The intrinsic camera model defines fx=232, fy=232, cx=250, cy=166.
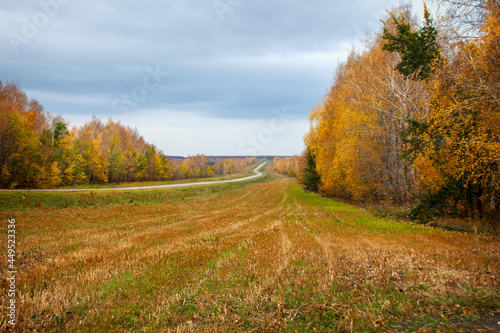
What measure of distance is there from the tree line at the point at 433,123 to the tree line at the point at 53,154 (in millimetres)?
36638

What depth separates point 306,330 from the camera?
3.69 meters

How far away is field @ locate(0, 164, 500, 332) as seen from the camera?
3.86m

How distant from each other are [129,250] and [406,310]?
831cm

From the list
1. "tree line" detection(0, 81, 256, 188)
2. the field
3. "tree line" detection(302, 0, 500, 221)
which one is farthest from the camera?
"tree line" detection(0, 81, 256, 188)

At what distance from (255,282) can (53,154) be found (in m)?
38.4

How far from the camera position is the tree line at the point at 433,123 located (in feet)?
31.8

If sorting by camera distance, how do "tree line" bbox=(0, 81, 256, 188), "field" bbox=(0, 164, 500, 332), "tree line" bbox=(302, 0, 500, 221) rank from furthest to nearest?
"tree line" bbox=(0, 81, 256, 188), "tree line" bbox=(302, 0, 500, 221), "field" bbox=(0, 164, 500, 332)

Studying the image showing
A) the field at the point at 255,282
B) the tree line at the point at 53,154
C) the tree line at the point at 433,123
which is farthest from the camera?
the tree line at the point at 53,154

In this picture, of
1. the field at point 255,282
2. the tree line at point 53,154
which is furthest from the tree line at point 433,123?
the tree line at point 53,154

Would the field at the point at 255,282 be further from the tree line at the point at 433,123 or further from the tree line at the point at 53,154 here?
the tree line at the point at 53,154

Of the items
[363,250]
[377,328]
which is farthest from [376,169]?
[377,328]

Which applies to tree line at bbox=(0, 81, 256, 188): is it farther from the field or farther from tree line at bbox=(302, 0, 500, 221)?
tree line at bbox=(302, 0, 500, 221)

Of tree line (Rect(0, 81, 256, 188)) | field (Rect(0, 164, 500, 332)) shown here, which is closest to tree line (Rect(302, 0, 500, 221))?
field (Rect(0, 164, 500, 332))

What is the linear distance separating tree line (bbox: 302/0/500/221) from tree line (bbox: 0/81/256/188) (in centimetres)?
3664
